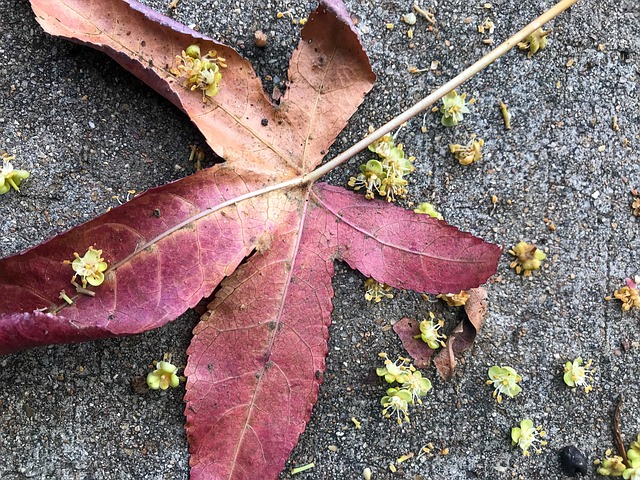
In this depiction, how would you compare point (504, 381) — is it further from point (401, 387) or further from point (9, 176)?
point (9, 176)

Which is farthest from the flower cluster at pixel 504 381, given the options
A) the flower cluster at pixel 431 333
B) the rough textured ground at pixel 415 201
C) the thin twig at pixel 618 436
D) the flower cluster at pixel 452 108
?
the flower cluster at pixel 452 108

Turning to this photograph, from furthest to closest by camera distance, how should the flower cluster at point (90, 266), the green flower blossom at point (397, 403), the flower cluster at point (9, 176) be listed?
the green flower blossom at point (397, 403), the flower cluster at point (9, 176), the flower cluster at point (90, 266)

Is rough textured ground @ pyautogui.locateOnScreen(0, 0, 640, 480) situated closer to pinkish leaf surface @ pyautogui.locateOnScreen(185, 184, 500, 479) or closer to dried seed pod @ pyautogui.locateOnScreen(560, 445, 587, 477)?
dried seed pod @ pyautogui.locateOnScreen(560, 445, 587, 477)

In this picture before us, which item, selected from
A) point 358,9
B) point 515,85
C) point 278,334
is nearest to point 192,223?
point 278,334

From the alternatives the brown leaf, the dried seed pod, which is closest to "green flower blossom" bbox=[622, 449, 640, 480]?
the dried seed pod

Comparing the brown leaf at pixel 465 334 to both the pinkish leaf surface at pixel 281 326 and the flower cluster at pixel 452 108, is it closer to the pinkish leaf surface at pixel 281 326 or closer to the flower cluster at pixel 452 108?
the pinkish leaf surface at pixel 281 326

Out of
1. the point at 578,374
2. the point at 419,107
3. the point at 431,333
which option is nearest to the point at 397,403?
the point at 431,333
